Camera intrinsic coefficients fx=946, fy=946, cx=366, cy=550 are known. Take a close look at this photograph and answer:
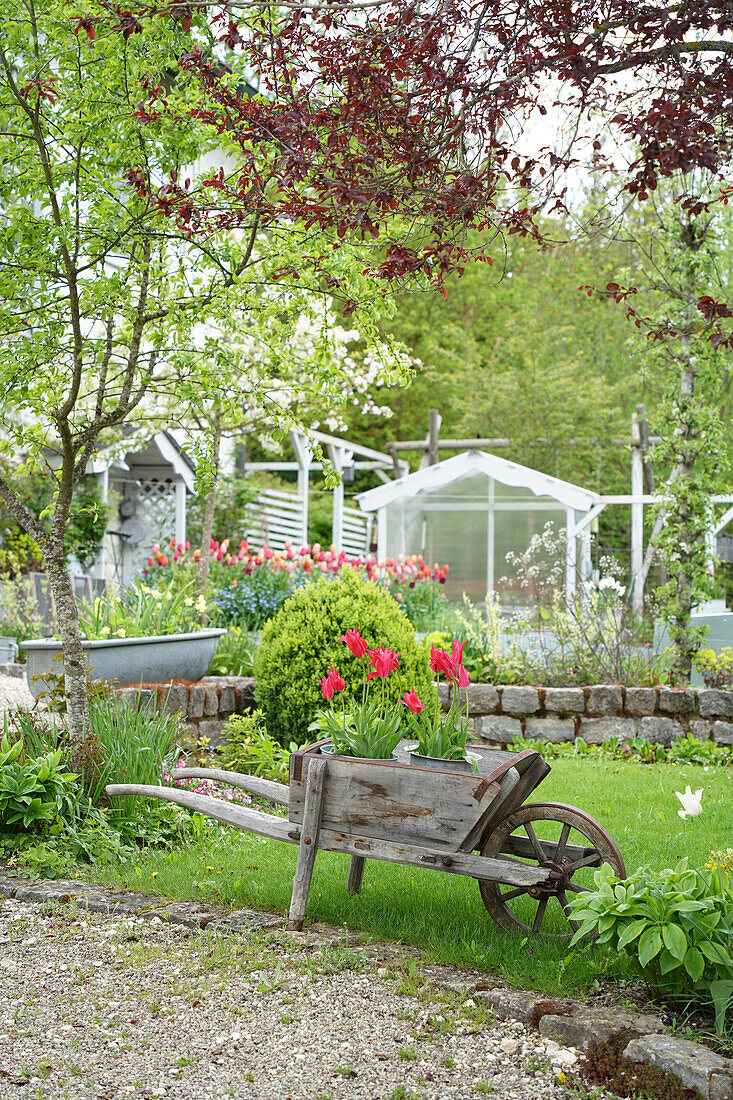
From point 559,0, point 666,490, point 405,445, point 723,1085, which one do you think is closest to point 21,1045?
point 723,1085

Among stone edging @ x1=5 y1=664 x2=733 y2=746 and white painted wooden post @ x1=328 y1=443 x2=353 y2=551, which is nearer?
stone edging @ x1=5 y1=664 x2=733 y2=746

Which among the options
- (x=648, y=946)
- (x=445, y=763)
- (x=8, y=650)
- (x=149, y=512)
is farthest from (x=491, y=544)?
(x=648, y=946)

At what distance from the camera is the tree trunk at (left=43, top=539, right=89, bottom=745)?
493cm

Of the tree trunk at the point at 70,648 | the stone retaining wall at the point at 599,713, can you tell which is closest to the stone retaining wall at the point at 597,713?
the stone retaining wall at the point at 599,713

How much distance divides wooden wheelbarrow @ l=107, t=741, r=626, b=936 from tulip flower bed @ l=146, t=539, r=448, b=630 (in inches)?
225

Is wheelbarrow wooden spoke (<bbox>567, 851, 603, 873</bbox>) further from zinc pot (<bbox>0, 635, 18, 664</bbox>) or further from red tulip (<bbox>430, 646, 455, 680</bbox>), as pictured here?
zinc pot (<bbox>0, 635, 18, 664</bbox>)

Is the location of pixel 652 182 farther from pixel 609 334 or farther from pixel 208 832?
pixel 609 334

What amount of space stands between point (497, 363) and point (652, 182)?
71.7 feet

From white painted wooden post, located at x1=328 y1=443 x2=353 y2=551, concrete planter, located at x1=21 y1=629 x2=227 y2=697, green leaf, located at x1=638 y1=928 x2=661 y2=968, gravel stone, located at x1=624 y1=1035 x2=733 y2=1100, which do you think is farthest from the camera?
white painted wooden post, located at x1=328 y1=443 x2=353 y2=551

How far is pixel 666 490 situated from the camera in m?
8.73

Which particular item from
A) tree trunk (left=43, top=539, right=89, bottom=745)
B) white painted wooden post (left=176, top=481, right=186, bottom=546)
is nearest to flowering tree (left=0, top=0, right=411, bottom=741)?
tree trunk (left=43, top=539, right=89, bottom=745)

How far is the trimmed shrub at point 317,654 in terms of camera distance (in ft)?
20.8

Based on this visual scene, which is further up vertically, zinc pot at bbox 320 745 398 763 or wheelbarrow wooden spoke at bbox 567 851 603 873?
zinc pot at bbox 320 745 398 763

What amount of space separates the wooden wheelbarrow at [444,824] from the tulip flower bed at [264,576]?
5704 mm
